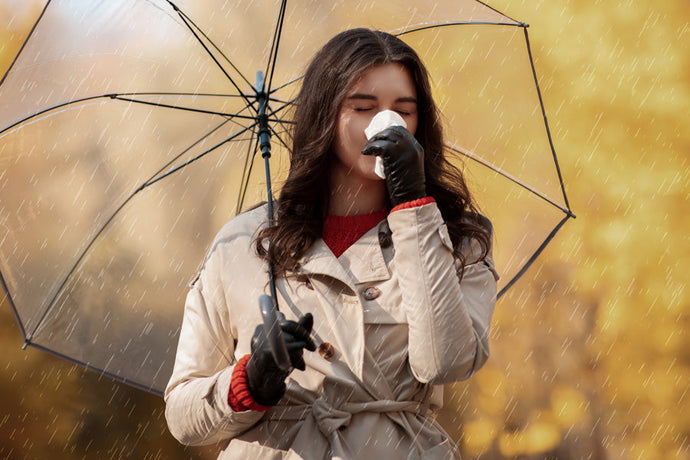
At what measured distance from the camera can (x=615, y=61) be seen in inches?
226

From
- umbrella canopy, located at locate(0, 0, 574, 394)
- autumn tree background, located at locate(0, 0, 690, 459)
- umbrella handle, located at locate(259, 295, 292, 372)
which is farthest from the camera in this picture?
autumn tree background, located at locate(0, 0, 690, 459)

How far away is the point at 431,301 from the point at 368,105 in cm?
51

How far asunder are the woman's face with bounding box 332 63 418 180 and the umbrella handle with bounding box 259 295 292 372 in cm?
51

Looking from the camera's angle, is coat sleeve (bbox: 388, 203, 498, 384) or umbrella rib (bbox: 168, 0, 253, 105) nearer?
coat sleeve (bbox: 388, 203, 498, 384)

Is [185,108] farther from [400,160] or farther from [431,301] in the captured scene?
[431,301]

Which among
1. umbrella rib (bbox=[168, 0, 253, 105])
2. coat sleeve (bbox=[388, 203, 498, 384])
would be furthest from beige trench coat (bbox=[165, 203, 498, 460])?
umbrella rib (bbox=[168, 0, 253, 105])

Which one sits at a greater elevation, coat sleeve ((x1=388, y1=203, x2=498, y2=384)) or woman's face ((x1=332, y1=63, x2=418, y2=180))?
woman's face ((x1=332, y1=63, x2=418, y2=180))

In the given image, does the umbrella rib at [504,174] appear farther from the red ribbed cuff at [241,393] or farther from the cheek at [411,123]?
the red ribbed cuff at [241,393]

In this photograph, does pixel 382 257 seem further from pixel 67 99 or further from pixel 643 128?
pixel 643 128

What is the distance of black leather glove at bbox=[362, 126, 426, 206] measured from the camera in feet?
5.24

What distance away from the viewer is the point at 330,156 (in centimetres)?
200

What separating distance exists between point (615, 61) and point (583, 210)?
1151mm

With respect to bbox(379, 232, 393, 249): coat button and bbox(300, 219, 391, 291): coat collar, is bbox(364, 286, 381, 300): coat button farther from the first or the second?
bbox(379, 232, 393, 249): coat button

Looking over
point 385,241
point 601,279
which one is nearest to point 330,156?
point 385,241
